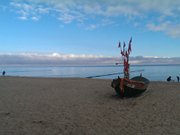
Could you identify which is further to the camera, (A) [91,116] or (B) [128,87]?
(B) [128,87]

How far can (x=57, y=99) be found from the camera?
Result: 15.1m

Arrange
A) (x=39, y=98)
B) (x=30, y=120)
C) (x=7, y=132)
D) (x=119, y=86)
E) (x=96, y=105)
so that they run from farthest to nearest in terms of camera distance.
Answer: (x=39, y=98)
(x=119, y=86)
(x=96, y=105)
(x=30, y=120)
(x=7, y=132)

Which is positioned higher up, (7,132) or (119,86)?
(119,86)

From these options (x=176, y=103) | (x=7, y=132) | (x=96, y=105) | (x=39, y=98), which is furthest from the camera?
(x=39, y=98)

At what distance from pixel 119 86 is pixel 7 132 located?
7417 millimetres

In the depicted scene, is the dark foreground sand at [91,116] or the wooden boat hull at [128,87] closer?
the dark foreground sand at [91,116]

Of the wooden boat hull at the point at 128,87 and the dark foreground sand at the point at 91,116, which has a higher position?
the wooden boat hull at the point at 128,87

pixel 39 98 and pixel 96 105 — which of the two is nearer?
pixel 96 105

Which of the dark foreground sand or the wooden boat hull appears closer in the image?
the dark foreground sand

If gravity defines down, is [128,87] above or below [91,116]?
above

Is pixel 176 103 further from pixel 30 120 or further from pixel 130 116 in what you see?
pixel 30 120

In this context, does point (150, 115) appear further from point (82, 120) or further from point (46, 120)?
point (46, 120)

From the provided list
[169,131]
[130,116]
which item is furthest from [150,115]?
[169,131]

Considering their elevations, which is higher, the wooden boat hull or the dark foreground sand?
the wooden boat hull
